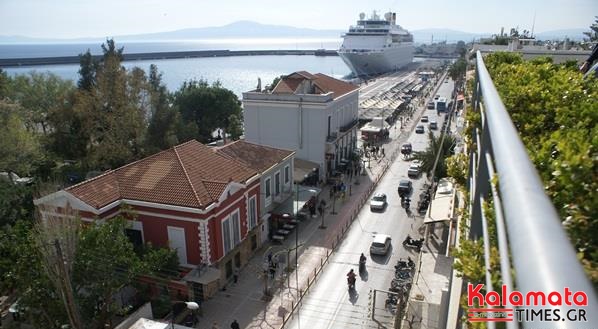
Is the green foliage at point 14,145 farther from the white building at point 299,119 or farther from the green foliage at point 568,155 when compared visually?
the green foliage at point 568,155

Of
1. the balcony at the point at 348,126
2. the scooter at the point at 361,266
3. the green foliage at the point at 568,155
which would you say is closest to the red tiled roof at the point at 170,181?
the scooter at the point at 361,266

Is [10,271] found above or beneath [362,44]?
beneath

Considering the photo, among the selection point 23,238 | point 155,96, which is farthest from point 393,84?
point 23,238

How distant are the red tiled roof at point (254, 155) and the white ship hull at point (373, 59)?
284ft

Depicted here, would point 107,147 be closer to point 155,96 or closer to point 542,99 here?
point 155,96

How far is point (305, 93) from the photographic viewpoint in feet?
118

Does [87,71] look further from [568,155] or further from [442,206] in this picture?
[568,155]

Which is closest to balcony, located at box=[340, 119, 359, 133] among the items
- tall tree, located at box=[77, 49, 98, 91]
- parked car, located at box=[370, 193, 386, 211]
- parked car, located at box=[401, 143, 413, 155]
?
parked car, located at box=[401, 143, 413, 155]

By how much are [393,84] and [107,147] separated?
274ft

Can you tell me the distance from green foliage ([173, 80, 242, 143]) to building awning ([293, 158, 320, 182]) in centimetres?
1629

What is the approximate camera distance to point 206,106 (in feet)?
159

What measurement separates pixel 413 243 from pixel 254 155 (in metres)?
11.1

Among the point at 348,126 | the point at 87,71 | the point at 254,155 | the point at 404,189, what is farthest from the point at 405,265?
the point at 87,71

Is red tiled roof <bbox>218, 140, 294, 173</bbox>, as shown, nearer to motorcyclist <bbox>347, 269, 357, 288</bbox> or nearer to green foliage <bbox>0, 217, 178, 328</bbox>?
motorcyclist <bbox>347, 269, 357, 288</bbox>
